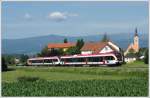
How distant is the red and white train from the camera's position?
6613mm

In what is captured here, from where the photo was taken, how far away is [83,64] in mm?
8055

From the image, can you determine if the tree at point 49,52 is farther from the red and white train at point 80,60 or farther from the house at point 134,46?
the house at point 134,46

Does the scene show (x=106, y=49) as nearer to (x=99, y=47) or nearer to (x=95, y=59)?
(x=99, y=47)

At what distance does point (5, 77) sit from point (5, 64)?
285mm

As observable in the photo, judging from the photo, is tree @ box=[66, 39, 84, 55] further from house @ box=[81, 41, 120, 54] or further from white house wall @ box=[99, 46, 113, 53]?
white house wall @ box=[99, 46, 113, 53]

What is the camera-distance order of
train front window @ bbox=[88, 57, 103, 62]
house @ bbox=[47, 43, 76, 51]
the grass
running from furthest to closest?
train front window @ bbox=[88, 57, 103, 62] < house @ bbox=[47, 43, 76, 51] < the grass

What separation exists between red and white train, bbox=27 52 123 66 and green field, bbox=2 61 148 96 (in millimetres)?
114

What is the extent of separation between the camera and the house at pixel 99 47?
6380 mm

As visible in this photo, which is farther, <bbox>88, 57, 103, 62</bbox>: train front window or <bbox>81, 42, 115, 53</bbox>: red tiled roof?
<bbox>88, 57, 103, 62</bbox>: train front window

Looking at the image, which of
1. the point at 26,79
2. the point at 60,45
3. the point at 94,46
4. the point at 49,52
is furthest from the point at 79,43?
the point at 26,79

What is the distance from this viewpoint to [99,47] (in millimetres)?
6832

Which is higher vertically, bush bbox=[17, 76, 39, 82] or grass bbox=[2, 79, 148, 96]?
bush bbox=[17, 76, 39, 82]

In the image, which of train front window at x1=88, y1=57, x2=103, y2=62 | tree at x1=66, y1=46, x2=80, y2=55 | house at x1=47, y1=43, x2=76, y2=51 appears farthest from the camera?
train front window at x1=88, y1=57, x2=103, y2=62

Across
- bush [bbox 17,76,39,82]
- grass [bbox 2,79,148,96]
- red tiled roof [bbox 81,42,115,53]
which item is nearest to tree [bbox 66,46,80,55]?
red tiled roof [bbox 81,42,115,53]
